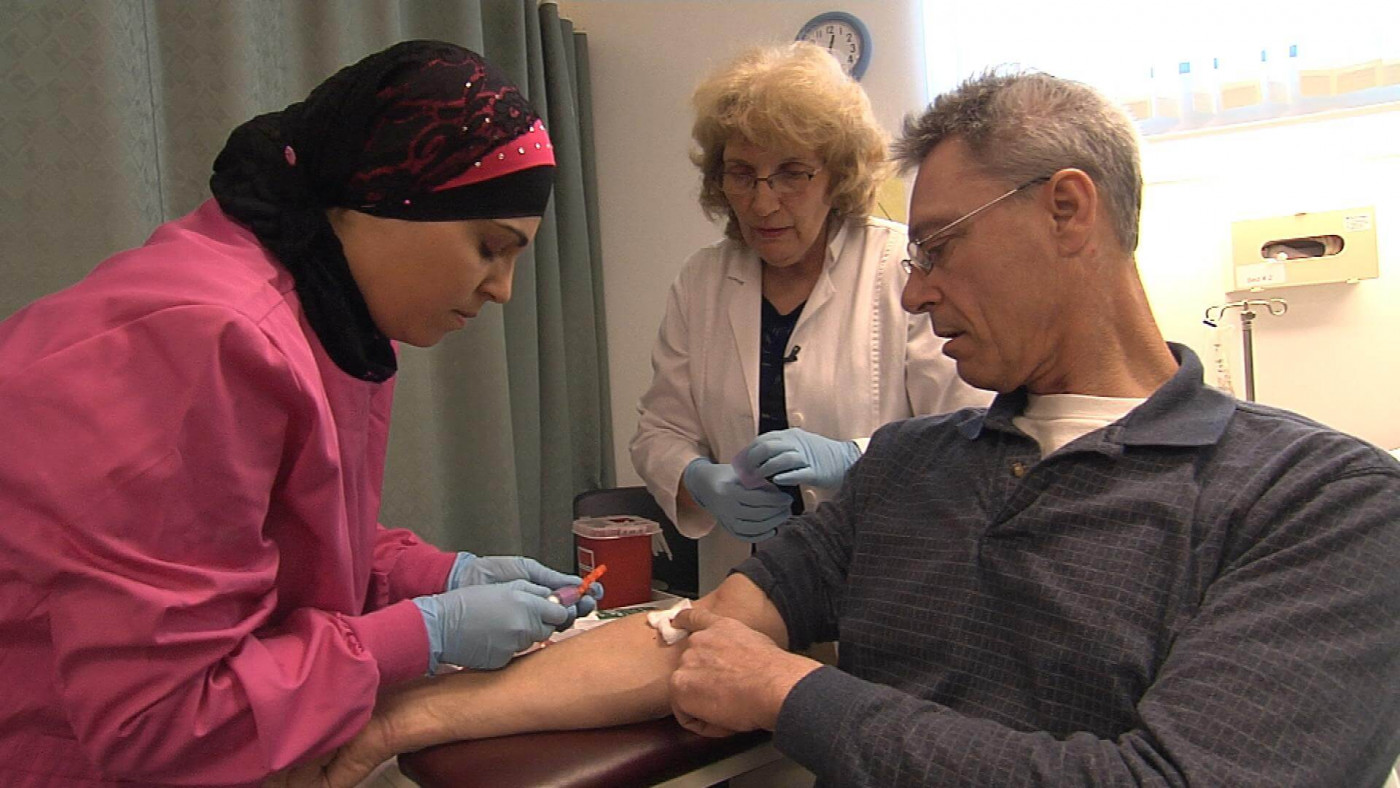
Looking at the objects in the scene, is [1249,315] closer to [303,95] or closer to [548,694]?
[548,694]

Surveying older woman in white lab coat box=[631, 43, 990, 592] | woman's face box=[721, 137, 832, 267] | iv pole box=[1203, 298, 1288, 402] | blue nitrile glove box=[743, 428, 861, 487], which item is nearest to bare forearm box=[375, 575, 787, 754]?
blue nitrile glove box=[743, 428, 861, 487]

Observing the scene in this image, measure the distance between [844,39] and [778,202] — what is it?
1.69 m

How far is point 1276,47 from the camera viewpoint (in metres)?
2.42

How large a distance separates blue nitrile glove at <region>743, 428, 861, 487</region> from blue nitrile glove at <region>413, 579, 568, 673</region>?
51 cm

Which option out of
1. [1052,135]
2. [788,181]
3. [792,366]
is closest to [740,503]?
[792,366]

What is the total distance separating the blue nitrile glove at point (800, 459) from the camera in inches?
60.9

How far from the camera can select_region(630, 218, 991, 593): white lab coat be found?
1.73 meters

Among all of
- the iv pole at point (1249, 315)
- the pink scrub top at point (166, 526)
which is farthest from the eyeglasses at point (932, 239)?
the iv pole at point (1249, 315)

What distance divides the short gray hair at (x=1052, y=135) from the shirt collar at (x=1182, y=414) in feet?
0.60

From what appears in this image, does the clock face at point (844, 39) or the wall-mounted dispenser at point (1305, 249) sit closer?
the wall-mounted dispenser at point (1305, 249)

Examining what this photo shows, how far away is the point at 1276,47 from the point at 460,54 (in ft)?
7.71

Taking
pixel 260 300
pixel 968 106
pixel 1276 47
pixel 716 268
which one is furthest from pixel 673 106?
pixel 260 300

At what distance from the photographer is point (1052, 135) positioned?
1.11 metres

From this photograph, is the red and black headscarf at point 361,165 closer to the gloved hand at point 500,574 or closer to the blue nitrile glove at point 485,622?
the blue nitrile glove at point 485,622
